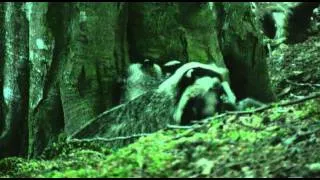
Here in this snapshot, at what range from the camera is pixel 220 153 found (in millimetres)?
4535

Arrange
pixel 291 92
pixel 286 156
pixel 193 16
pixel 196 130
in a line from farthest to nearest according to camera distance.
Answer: pixel 291 92
pixel 193 16
pixel 196 130
pixel 286 156

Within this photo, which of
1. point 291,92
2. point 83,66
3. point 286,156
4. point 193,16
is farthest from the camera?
point 291,92

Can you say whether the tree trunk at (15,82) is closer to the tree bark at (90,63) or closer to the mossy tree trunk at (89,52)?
A: the mossy tree trunk at (89,52)

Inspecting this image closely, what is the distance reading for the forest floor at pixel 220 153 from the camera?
418cm

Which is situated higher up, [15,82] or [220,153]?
[15,82]

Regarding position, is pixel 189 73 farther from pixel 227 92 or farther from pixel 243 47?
pixel 243 47

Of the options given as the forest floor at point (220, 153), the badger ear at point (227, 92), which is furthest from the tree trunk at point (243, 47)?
the forest floor at point (220, 153)

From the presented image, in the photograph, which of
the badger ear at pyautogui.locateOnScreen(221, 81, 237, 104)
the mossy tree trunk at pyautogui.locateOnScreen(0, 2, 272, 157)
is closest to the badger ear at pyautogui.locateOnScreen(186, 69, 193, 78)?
the badger ear at pyautogui.locateOnScreen(221, 81, 237, 104)

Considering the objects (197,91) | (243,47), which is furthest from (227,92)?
(243,47)

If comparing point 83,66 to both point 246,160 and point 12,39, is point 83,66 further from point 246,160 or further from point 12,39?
point 246,160

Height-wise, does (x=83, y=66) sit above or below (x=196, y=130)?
above

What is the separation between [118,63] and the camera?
23.6 feet

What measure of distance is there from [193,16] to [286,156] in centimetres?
349

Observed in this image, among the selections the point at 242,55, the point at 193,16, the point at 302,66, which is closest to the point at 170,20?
Result: the point at 193,16
